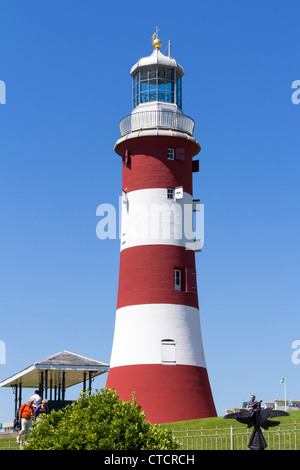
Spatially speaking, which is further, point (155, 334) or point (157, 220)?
point (157, 220)

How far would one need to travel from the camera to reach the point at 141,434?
67.5 ft

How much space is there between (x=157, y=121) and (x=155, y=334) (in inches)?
452

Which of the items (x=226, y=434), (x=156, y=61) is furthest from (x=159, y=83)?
(x=226, y=434)

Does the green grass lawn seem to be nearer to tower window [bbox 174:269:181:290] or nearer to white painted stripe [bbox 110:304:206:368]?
white painted stripe [bbox 110:304:206:368]

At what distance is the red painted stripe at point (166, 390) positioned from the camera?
38031mm

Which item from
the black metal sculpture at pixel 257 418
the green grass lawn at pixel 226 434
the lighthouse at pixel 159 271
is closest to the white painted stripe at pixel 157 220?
the lighthouse at pixel 159 271

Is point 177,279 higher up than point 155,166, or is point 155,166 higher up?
point 155,166

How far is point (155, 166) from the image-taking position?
4109 cm

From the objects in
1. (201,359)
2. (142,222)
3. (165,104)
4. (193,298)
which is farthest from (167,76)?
(201,359)

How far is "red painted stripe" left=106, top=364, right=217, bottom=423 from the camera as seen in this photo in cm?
3803

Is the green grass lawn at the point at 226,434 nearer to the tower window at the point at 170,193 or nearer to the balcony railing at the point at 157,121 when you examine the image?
the tower window at the point at 170,193

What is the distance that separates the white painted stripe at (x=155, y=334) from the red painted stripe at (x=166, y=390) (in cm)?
46

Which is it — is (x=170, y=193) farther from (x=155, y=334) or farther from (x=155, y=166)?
(x=155, y=334)

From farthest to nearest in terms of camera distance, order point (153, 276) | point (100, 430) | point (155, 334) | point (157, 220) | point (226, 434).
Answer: point (157, 220) → point (153, 276) → point (155, 334) → point (226, 434) → point (100, 430)
